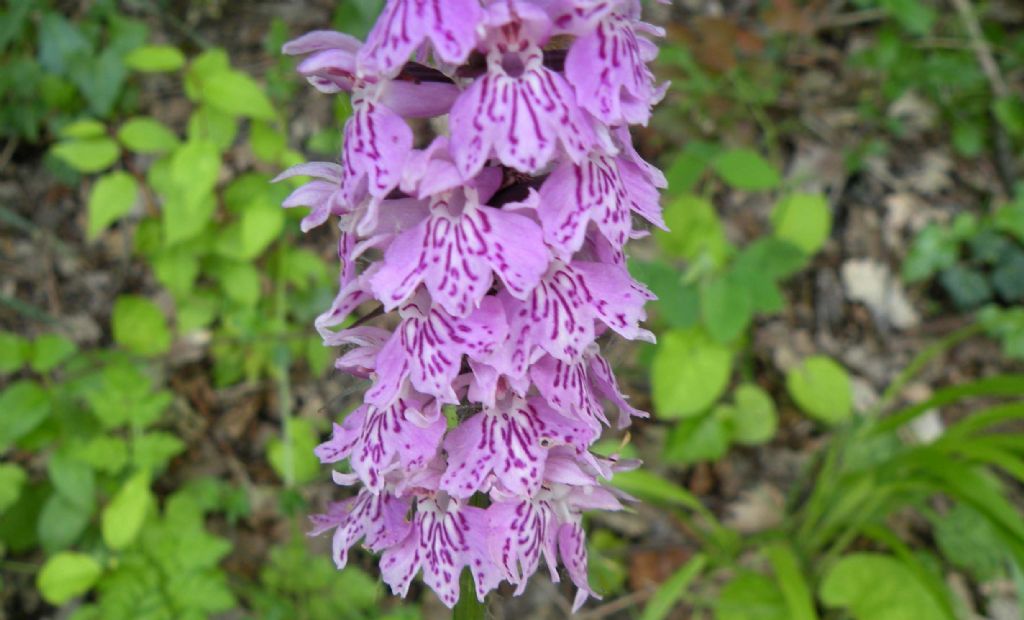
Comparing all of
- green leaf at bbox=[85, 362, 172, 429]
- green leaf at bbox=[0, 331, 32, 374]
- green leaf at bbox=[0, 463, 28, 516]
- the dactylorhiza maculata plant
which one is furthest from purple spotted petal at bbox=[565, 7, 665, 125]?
green leaf at bbox=[0, 463, 28, 516]

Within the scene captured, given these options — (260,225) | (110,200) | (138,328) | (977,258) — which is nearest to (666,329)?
(260,225)

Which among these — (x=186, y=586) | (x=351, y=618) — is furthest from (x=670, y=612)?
(x=186, y=586)

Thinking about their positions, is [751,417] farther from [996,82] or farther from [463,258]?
[996,82]

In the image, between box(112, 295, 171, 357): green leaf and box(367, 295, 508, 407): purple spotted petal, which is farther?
box(112, 295, 171, 357): green leaf

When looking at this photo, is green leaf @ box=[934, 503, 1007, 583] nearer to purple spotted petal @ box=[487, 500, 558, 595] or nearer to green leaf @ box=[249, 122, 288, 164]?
purple spotted petal @ box=[487, 500, 558, 595]

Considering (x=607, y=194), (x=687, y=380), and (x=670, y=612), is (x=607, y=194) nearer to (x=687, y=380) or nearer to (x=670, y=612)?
(x=687, y=380)

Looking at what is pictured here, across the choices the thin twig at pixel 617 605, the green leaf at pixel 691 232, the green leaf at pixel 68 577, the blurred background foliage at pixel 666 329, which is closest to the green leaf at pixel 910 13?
the blurred background foliage at pixel 666 329

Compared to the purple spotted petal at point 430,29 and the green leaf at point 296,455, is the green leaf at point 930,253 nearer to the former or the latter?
the green leaf at point 296,455
